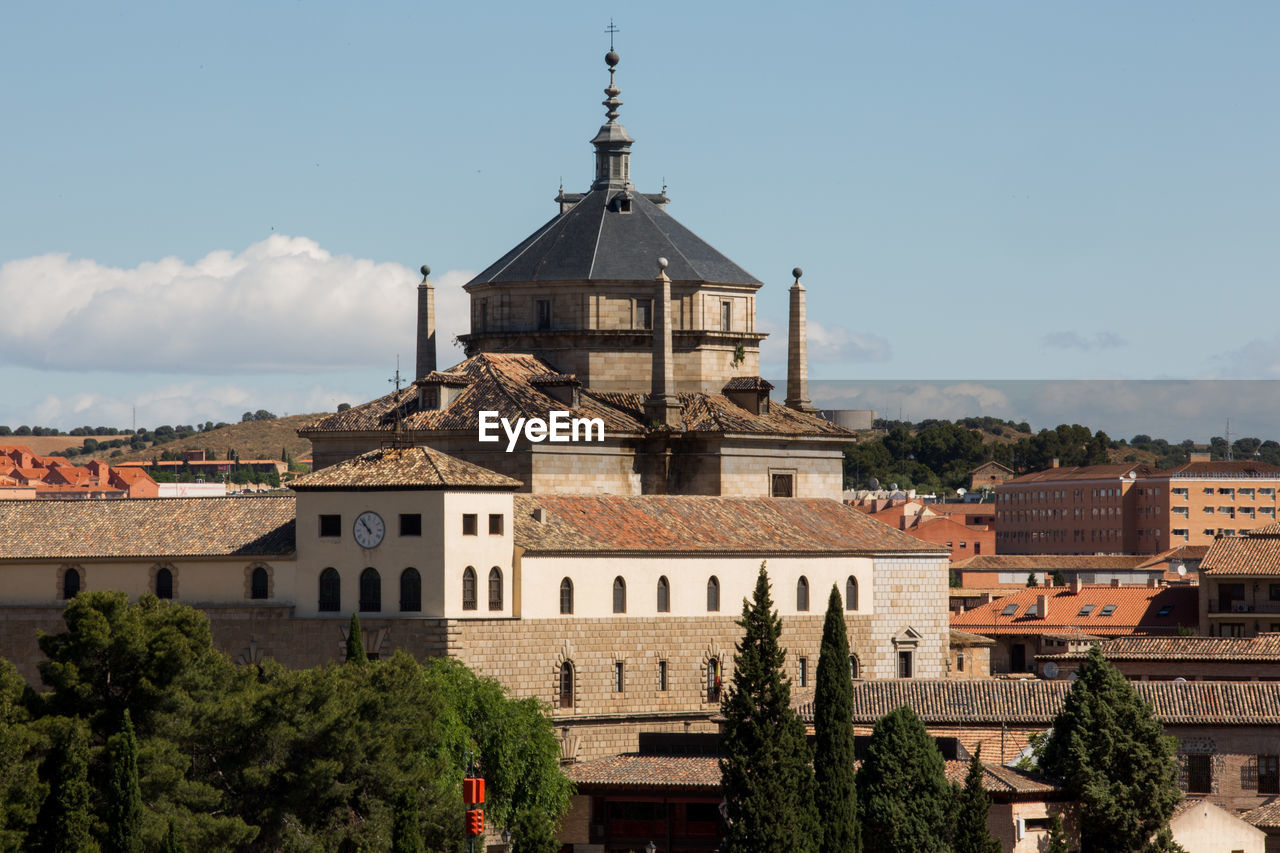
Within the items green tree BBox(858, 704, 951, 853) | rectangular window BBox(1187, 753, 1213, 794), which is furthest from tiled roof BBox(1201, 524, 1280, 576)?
green tree BBox(858, 704, 951, 853)

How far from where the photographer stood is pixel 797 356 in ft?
269

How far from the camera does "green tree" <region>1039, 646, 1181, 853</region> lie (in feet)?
197

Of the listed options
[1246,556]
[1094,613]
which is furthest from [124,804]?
[1094,613]

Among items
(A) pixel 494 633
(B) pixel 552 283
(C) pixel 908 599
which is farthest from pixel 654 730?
(B) pixel 552 283

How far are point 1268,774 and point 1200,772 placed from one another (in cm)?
166

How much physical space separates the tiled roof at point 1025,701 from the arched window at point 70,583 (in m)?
18.5

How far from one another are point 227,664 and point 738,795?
11.3 m

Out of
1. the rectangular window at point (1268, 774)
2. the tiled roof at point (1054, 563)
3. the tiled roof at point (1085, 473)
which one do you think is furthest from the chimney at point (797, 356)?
the tiled roof at point (1085, 473)

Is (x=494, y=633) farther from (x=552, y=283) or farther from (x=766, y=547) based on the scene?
(x=552, y=283)

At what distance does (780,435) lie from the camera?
3059 inches

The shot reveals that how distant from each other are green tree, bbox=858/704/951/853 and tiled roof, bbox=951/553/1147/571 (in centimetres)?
7782

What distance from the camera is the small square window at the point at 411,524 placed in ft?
207

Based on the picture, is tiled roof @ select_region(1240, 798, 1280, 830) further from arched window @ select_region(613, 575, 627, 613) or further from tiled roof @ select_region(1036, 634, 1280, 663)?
arched window @ select_region(613, 575, 627, 613)

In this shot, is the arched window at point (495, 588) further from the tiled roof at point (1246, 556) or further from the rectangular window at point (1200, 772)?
the tiled roof at point (1246, 556)
